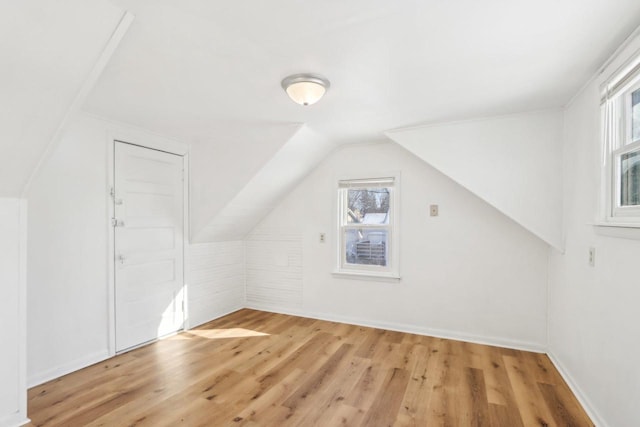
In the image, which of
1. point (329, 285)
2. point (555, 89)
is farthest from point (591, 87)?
point (329, 285)

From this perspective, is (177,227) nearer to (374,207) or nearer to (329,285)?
(329,285)

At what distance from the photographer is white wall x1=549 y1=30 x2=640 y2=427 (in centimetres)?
163

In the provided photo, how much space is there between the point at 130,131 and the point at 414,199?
2.97 m

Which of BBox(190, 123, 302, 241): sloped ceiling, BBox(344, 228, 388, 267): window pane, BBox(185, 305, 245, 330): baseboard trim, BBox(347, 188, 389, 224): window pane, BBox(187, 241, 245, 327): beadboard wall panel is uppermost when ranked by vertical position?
BBox(190, 123, 302, 241): sloped ceiling

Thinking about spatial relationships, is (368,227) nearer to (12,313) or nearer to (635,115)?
(635,115)

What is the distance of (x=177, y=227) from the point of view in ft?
11.6

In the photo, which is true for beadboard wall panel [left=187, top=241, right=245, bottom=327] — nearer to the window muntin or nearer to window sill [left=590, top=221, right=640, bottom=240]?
window sill [left=590, top=221, right=640, bottom=240]

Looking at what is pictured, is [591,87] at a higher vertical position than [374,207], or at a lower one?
higher

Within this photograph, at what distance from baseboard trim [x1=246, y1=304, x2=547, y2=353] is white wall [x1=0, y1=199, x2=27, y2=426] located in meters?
2.68

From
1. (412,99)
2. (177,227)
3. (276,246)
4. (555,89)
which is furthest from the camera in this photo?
(276,246)

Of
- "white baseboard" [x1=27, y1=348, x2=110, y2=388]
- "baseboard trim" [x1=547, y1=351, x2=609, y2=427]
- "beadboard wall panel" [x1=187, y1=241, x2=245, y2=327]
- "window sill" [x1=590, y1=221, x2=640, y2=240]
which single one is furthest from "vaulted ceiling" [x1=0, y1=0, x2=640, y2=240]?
"baseboard trim" [x1=547, y1=351, x2=609, y2=427]

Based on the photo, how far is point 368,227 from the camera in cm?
385

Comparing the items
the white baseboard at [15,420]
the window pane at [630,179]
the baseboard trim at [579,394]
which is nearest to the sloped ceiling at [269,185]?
the white baseboard at [15,420]

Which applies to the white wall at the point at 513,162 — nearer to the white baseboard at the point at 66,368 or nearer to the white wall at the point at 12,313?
the white wall at the point at 12,313
